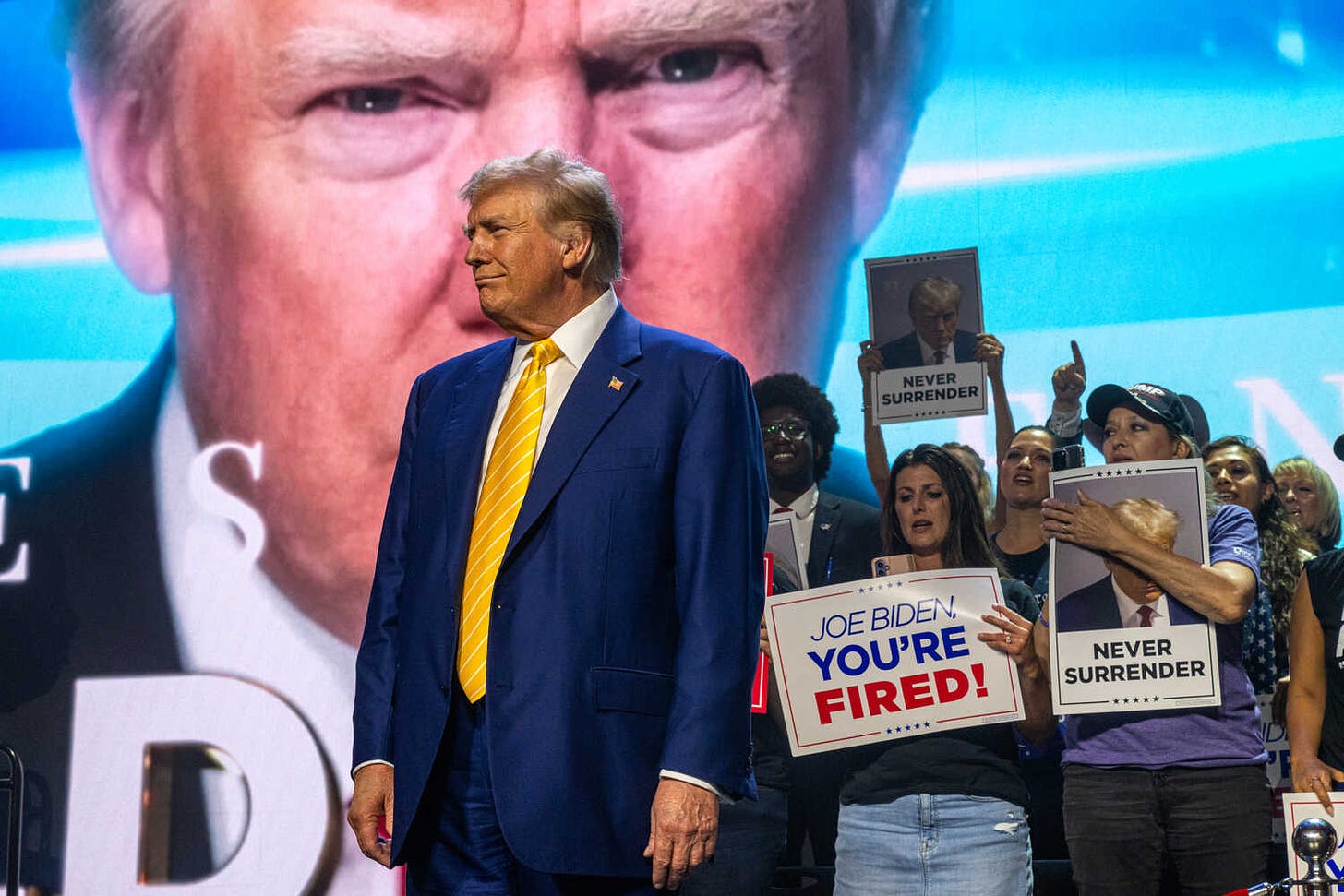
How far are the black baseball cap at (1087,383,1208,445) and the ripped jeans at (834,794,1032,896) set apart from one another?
105cm

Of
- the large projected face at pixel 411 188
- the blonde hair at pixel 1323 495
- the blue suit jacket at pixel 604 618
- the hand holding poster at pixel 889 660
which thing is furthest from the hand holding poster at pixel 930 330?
the blue suit jacket at pixel 604 618

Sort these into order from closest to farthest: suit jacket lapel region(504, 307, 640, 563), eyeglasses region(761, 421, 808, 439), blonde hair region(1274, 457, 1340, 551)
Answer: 1. suit jacket lapel region(504, 307, 640, 563)
2. blonde hair region(1274, 457, 1340, 551)
3. eyeglasses region(761, 421, 808, 439)

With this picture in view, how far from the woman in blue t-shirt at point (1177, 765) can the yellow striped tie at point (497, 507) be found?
190 centimetres

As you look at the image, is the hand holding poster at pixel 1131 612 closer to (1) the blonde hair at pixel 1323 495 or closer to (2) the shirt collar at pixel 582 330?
(1) the blonde hair at pixel 1323 495

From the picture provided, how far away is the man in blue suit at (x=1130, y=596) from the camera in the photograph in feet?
Result: 10.9

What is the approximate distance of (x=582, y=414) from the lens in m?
1.85

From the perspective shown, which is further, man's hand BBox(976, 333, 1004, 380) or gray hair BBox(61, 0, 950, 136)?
gray hair BBox(61, 0, 950, 136)

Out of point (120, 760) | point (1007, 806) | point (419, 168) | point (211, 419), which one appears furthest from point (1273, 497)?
point (120, 760)

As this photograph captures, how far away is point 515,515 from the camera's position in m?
1.84

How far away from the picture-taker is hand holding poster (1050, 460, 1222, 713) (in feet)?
10.7

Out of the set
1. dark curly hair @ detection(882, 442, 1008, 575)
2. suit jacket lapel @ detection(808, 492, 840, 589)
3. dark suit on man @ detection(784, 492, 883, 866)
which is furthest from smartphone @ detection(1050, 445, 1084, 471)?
suit jacket lapel @ detection(808, 492, 840, 589)

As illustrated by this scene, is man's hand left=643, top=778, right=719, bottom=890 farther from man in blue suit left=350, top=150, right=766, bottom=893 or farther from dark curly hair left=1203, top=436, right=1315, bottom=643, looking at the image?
dark curly hair left=1203, top=436, right=1315, bottom=643

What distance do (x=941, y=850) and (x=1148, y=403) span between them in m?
1.25

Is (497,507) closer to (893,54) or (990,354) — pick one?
(990,354)
